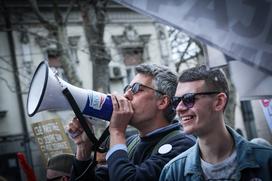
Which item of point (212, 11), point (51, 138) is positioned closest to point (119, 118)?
point (212, 11)

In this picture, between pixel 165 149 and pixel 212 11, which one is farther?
pixel 165 149

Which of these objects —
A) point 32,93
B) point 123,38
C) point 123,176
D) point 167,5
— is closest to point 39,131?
point 32,93

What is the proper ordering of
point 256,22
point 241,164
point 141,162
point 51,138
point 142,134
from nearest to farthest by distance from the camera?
point 256,22, point 241,164, point 141,162, point 142,134, point 51,138

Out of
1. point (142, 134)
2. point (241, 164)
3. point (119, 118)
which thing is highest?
point (119, 118)

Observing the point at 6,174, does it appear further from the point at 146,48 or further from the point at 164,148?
the point at 164,148

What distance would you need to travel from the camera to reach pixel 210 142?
1.95 m

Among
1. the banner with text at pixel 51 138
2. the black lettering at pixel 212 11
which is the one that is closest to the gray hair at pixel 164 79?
the black lettering at pixel 212 11

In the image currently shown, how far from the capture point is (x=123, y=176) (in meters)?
2.18

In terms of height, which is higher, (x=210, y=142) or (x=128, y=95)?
(x=128, y=95)

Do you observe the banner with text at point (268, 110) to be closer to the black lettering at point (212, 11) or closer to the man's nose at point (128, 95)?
the man's nose at point (128, 95)

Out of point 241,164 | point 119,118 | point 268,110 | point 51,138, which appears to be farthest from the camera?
point 51,138

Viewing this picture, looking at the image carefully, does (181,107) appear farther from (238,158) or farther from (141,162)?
(141,162)

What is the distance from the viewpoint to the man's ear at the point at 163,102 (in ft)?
8.61

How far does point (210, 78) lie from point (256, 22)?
730 mm
